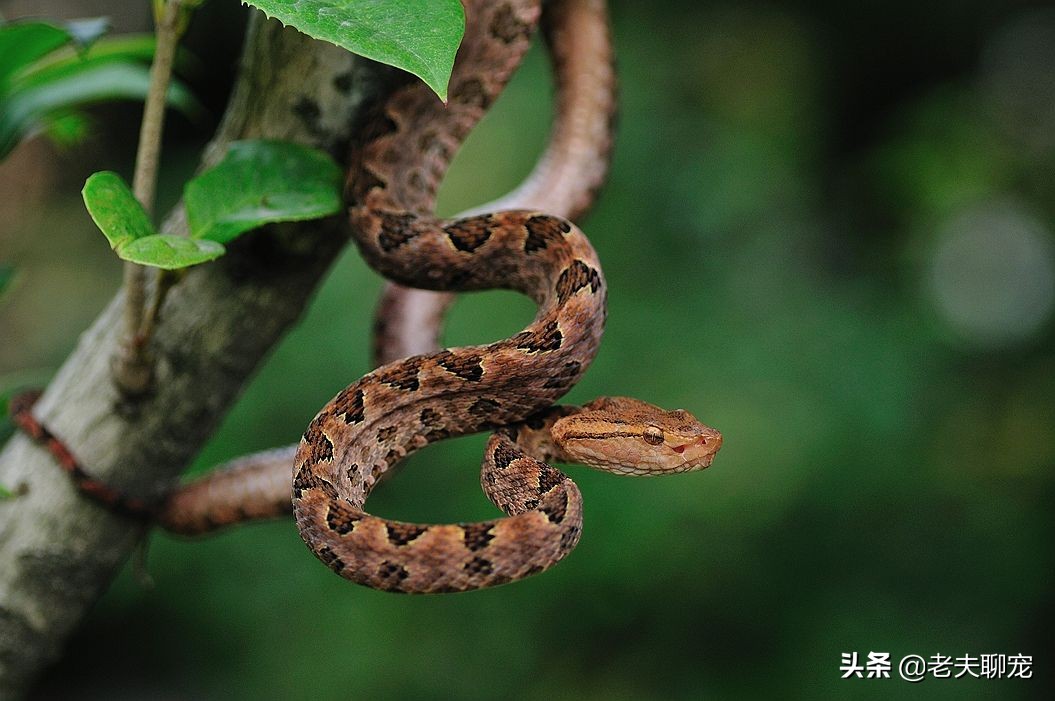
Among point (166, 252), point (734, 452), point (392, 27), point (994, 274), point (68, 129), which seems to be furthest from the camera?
point (994, 274)

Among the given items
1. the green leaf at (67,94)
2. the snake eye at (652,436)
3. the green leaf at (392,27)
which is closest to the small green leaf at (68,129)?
the green leaf at (67,94)

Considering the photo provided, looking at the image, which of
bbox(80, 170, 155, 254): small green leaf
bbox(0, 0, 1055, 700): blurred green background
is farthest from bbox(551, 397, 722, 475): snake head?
bbox(0, 0, 1055, 700): blurred green background

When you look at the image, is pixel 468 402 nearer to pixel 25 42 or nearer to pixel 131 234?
pixel 131 234

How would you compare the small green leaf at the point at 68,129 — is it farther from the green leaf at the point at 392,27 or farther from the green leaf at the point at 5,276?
the green leaf at the point at 392,27

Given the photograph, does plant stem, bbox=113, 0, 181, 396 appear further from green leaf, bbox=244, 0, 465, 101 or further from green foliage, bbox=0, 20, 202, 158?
green leaf, bbox=244, 0, 465, 101

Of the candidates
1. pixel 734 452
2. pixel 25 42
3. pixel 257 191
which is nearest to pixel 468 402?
pixel 257 191
